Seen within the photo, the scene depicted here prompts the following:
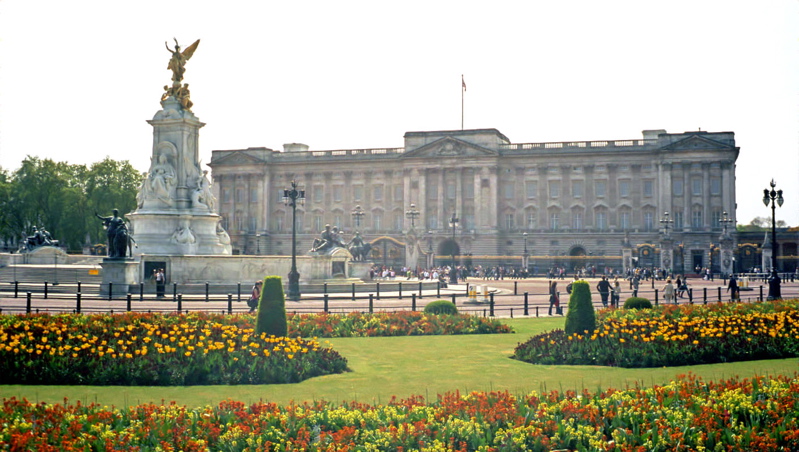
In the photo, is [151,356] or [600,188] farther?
[600,188]

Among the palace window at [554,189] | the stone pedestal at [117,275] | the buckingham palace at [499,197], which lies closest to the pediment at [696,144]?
the buckingham palace at [499,197]

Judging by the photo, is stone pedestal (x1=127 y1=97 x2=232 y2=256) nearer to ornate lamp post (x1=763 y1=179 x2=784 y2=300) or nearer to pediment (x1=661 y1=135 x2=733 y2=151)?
ornate lamp post (x1=763 y1=179 x2=784 y2=300)

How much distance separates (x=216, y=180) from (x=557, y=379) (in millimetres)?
97788

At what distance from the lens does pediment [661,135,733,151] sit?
285 ft

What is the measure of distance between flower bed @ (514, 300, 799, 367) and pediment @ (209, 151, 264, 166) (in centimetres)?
8994

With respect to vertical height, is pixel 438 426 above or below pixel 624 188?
below

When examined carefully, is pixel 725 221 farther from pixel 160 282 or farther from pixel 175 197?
pixel 160 282

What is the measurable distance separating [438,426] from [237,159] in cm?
9940

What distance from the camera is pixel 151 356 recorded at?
1283cm

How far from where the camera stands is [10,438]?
774cm

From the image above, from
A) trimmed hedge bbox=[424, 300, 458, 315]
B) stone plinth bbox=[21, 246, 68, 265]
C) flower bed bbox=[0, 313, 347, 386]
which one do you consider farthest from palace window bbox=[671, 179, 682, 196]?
flower bed bbox=[0, 313, 347, 386]

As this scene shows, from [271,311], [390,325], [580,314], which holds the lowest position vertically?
[390,325]

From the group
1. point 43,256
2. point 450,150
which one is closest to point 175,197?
point 43,256

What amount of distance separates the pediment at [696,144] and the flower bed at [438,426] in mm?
84228
